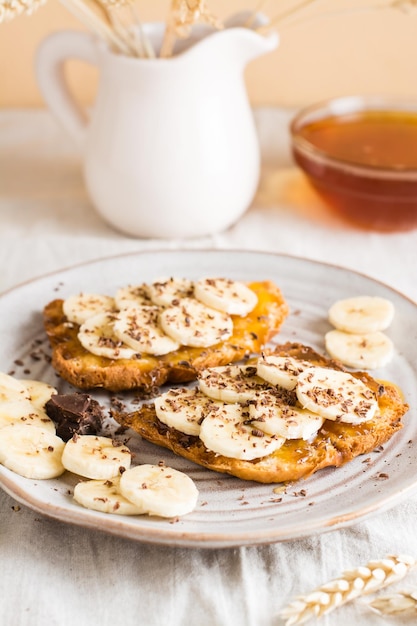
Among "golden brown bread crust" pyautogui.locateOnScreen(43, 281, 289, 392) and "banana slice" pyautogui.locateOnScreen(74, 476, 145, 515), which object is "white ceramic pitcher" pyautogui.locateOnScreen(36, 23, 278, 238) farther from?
"banana slice" pyautogui.locateOnScreen(74, 476, 145, 515)

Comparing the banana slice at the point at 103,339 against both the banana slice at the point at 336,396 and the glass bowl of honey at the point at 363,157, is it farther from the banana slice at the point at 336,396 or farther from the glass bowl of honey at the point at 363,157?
the glass bowl of honey at the point at 363,157

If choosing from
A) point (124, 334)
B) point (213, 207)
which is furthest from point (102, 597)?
point (213, 207)

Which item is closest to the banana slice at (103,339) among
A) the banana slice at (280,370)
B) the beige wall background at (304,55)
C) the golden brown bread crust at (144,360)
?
the golden brown bread crust at (144,360)

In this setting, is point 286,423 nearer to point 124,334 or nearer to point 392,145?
point 124,334

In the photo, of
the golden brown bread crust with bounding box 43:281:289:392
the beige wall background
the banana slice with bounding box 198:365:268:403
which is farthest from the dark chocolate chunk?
the beige wall background

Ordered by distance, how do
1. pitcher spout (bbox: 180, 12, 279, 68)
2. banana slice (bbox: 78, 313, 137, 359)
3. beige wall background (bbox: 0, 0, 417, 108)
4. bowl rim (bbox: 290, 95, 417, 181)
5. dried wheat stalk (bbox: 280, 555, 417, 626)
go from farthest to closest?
1. beige wall background (bbox: 0, 0, 417, 108)
2. bowl rim (bbox: 290, 95, 417, 181)
3. pitcher spout (bbox: 180, 12, 279, 68)
4. banana slice (bbox: 78, 313, 137, 359)
5. dried wheat stalk (bbox: 280, 555, 417, 626)
